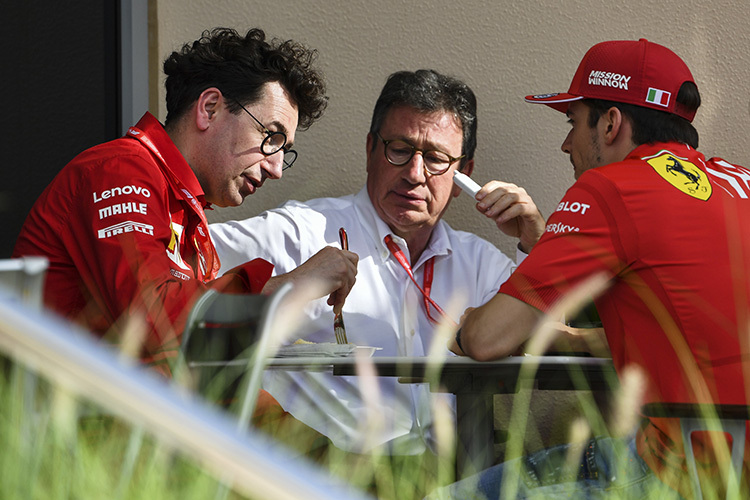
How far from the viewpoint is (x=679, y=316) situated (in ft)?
5.12

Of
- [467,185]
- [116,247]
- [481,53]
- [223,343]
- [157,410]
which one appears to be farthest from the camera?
[481,53]

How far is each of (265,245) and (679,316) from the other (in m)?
1.46

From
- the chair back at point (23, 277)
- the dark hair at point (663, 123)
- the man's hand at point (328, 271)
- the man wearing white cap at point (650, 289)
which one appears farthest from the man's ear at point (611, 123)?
the chair back at point (23, 277)

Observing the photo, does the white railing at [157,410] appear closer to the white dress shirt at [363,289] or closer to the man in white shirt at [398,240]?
the white dress shirt at [363,289]

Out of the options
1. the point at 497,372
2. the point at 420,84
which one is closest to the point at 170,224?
the point at 497,372

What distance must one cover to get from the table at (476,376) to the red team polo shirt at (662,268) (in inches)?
5.6

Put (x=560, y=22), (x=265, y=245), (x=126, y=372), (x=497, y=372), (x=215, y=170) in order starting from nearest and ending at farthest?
(x=126, y=372)
(x=497, y=372)
(x=215, y=170)
(x=265, y=245)
(x=560, y=22)

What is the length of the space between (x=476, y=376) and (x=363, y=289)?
975 millimetres

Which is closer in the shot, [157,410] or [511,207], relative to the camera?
[157,410]

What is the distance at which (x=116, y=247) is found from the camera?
1.48 metres

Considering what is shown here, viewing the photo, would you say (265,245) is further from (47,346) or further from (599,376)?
(47,346)

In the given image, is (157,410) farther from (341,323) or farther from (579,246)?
(341,323)

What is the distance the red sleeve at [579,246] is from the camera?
5.38 ft

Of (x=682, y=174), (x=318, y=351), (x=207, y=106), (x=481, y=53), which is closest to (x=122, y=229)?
(x=318, y=351)
